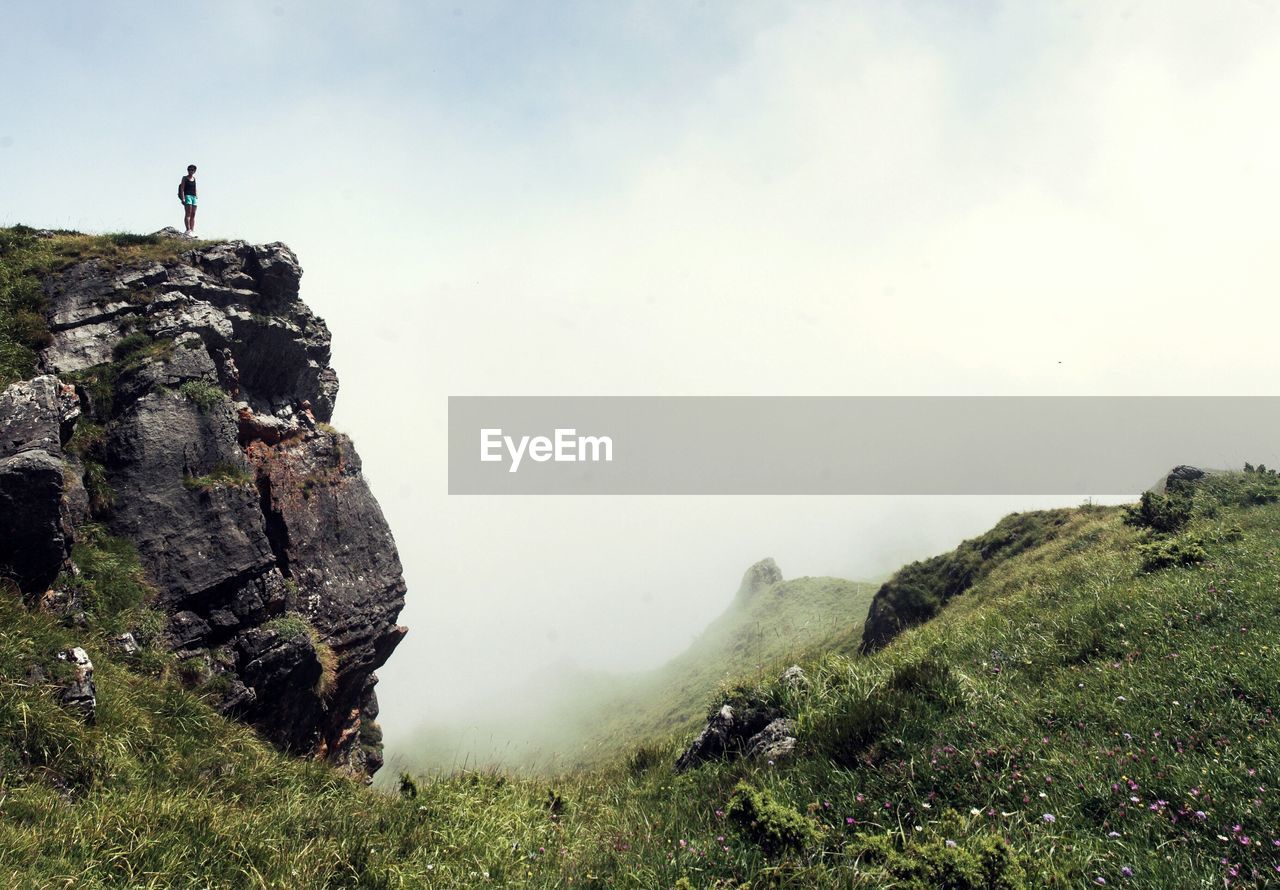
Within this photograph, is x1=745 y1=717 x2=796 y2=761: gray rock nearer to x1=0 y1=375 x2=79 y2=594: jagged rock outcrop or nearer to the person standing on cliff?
x1=0 y1=375 x2=79 y2=594: jagged rock outcrop

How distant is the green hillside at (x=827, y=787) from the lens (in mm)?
5676

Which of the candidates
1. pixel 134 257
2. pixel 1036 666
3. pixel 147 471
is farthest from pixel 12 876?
pixel 134 257

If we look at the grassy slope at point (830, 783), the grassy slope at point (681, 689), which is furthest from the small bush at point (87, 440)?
the grassy slope at point (681, 689)

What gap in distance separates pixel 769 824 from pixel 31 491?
43.4 feet

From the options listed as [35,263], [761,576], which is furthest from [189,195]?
[761,576]

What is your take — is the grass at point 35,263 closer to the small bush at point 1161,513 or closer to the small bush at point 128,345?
the small bush at point 128,345

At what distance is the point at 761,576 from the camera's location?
106 m

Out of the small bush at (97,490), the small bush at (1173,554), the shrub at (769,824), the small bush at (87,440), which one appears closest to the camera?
the shrub at (769,824)

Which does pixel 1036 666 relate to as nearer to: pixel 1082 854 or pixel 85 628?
pixel 1082 854

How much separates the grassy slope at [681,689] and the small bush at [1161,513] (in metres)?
11.4

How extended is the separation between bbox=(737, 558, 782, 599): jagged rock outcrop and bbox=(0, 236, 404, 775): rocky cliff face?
297 ft

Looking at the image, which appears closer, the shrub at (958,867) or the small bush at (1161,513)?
the shrub at (958,867)

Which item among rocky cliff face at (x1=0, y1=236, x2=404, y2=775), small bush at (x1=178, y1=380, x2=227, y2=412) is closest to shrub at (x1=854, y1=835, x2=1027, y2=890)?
rocky cliff face at (x1=0, y1=236, x2=404, y2=775)

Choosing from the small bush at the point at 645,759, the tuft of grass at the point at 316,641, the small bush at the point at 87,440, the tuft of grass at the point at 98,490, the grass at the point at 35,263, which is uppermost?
the grass at the point at 35,263
